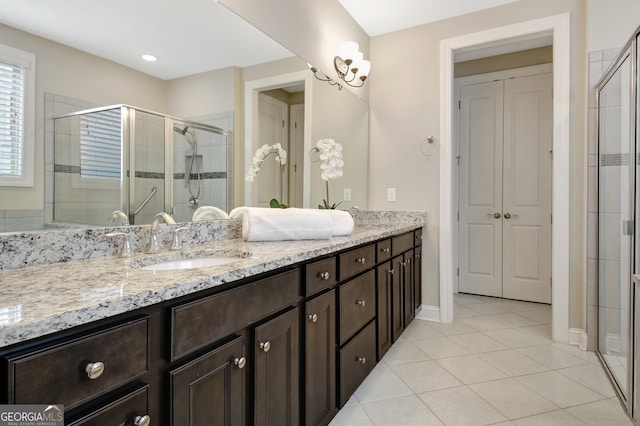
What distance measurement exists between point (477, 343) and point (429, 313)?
53cm

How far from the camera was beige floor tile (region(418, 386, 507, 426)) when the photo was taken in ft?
5.41

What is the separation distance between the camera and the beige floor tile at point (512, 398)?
1.72 m

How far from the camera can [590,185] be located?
7.91 feet

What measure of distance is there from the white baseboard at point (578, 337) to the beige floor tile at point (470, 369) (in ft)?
2.63

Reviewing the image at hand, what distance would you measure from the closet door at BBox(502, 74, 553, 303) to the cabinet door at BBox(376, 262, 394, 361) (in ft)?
6.80

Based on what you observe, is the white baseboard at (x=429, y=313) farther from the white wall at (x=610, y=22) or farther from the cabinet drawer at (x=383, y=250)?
the white wall at (x=610, y=22)

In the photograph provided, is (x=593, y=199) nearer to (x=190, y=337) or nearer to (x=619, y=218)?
(x=619, y=218)

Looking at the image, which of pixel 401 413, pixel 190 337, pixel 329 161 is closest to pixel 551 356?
pixel 401 413

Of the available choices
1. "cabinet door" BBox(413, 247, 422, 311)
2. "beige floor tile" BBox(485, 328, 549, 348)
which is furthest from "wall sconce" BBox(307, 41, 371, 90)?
"beige floor tile" BBox(485, 328, 549, 348)

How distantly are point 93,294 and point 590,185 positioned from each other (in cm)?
288

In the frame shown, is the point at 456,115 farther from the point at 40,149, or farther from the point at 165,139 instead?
the point at 40,149

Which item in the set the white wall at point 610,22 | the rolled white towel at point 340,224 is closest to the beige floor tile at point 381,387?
the rolled white towel at point 340,224

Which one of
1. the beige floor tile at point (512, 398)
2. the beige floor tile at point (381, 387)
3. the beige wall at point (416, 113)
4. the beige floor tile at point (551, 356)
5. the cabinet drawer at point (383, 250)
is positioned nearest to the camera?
the beige floor tile at point (512, 398)

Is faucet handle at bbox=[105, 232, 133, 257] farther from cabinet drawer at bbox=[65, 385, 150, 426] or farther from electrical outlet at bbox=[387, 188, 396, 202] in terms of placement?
electrical outlet at bbox=[387, 188, 396, 202]
